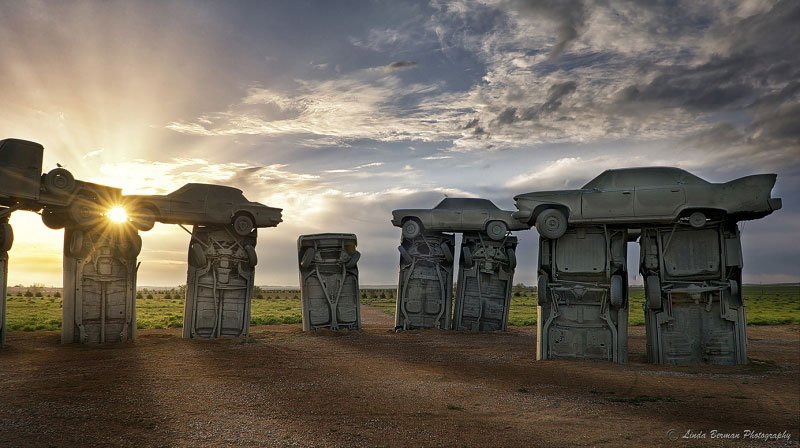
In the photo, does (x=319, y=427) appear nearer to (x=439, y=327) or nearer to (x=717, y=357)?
(x=717, y=357)

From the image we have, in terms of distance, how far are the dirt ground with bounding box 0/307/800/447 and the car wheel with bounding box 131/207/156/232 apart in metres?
5.00

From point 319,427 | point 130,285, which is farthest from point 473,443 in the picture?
point 130,285

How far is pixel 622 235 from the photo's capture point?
17.5 m

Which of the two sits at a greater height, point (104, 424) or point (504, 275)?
point (504, 275)

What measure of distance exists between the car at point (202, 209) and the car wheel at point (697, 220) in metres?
15.8

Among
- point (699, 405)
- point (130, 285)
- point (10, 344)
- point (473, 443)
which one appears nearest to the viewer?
point (473, 443)

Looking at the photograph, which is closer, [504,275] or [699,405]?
[699,405]

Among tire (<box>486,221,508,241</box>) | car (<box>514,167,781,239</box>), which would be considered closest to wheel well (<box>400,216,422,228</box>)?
tire (<box>486,221,508,241</box>)

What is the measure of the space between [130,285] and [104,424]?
1427cm

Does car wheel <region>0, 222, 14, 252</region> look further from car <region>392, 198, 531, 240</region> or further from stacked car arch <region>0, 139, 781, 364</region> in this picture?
car <region>392, 198, 531, 240</region>

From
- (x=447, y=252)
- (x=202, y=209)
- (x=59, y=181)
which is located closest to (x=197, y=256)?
(x=202, y=209)

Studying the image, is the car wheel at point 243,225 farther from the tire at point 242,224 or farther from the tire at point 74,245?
the tire at point 74,245

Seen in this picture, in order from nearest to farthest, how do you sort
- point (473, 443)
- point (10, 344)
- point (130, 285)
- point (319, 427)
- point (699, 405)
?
point (473, 443)
point (319, 427)
point (699, 405)
point (10, 344)
point (130, 285)

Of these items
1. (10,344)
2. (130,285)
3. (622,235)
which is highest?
(622,235)
